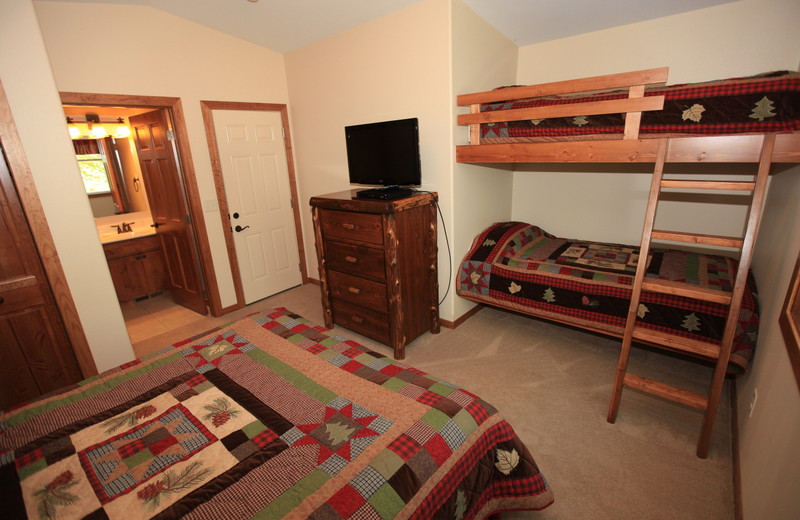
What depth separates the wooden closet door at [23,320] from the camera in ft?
6.39

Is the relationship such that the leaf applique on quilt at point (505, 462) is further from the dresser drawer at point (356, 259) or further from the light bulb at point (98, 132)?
the light bulb at point (98, 132)

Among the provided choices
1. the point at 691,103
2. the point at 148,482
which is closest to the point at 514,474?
the point at 148,482

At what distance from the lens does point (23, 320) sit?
205 cm

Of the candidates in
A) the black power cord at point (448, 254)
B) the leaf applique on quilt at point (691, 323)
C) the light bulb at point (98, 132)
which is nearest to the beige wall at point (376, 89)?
the black power cord at point (448, 254)

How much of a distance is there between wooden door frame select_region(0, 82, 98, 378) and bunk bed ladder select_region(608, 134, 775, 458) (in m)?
3.24

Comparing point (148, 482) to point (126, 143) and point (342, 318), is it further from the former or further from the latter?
point (126, 143)

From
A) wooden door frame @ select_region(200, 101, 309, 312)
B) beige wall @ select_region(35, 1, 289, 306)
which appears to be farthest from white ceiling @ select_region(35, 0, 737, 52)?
wooden door frame @ select_region(200, 101, 309, 312)

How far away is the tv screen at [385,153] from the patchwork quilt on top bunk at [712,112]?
95cm

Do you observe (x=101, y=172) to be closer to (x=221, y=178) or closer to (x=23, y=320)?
(x=221, y=178)

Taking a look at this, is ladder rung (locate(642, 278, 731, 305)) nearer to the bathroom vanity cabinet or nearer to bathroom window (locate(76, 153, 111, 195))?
the bathroom vanity cabinet

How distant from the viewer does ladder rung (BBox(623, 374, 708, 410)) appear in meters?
1.79

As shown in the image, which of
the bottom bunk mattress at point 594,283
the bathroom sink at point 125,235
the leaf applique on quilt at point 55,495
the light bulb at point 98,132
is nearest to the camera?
the leaf applique on quilt at point 55,495

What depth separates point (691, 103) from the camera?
182 cm

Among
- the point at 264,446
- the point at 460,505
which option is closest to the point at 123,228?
the point at 264,446
